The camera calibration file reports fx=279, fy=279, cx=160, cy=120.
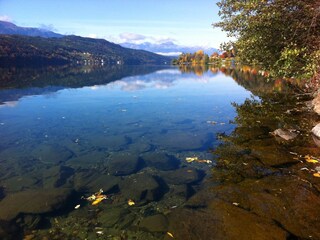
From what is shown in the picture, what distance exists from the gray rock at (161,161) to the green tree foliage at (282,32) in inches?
509

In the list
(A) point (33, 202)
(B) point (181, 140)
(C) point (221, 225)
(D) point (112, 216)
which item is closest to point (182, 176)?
(D) point (112, 216)

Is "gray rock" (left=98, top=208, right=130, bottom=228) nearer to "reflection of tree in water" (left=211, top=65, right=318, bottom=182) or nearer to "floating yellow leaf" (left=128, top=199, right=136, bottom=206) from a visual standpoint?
"floating yellow leaf" (left=128, top=199, right=136, bottom=206)

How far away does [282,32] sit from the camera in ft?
83.8

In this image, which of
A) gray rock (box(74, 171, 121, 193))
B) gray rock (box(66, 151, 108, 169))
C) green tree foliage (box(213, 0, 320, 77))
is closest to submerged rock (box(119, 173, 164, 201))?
gray rock (box(74, 171, 121, 193))

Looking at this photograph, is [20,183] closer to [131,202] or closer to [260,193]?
[131,202]

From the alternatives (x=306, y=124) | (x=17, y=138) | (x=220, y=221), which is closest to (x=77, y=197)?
(x=220, y=221)

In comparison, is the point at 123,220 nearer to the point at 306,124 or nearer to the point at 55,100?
the point at 306,124

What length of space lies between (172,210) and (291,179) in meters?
6.34

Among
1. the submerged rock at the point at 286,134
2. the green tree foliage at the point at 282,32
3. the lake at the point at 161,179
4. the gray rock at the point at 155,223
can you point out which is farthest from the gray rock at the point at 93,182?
the green tree foliage at the point at 282,32

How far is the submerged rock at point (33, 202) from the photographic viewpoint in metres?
12.1

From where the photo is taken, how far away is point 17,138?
77.4 ft

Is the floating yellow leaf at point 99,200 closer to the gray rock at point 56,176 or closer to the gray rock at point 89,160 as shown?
the gray rock at point 56,176

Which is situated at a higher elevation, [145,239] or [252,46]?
[252,46]

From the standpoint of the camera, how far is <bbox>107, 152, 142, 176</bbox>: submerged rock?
54.8 feet
